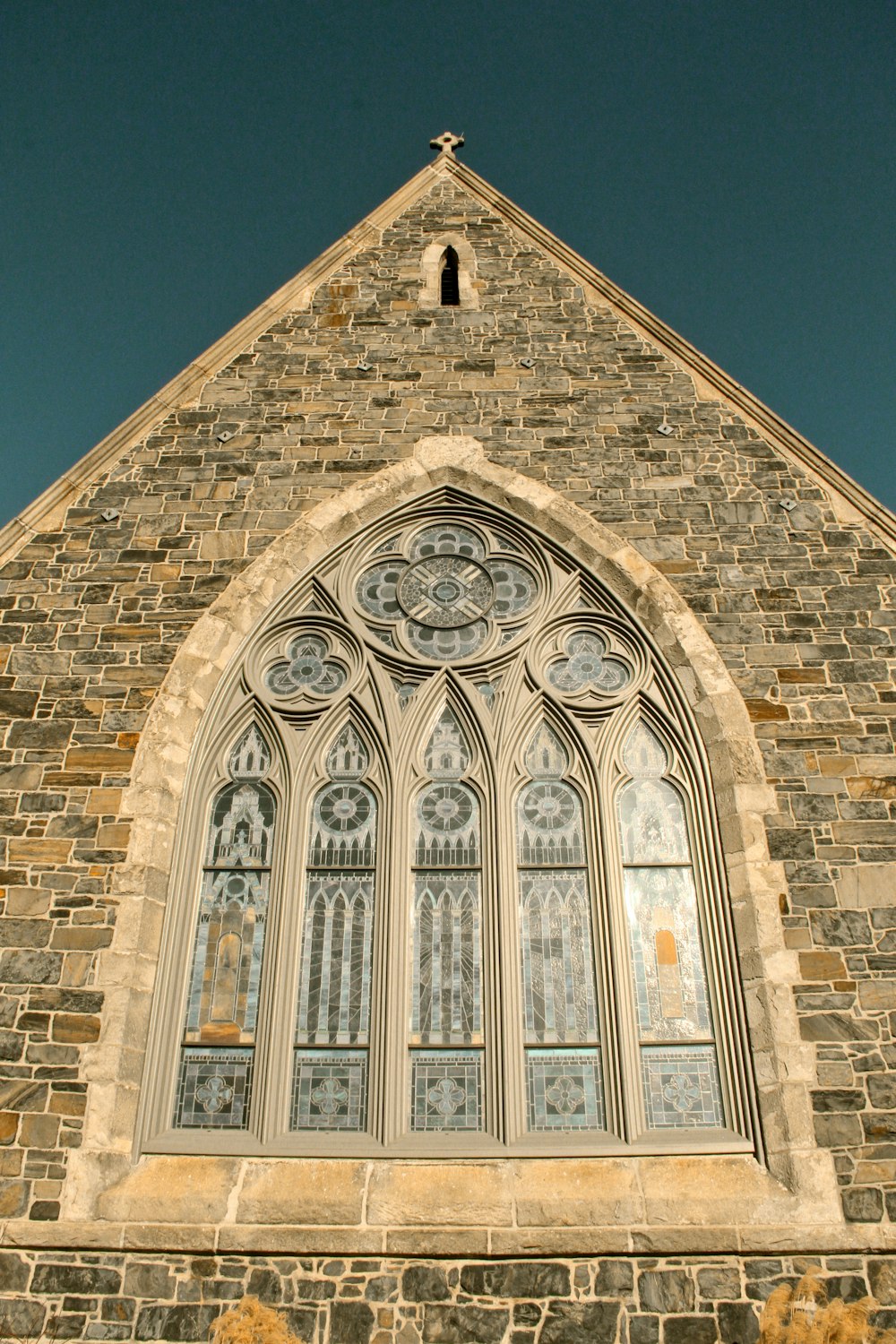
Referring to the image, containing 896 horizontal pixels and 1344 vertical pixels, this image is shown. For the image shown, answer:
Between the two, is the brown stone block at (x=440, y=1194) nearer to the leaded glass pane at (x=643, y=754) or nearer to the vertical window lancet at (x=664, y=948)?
the vertical window lancet at (x=664, y=948)

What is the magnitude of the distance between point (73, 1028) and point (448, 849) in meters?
2.66

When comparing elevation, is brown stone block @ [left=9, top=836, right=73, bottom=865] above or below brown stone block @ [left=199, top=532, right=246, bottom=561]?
below

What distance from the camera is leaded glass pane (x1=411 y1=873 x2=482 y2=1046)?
23.3ft

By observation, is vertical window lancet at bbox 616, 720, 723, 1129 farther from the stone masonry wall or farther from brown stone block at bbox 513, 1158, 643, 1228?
the stone masonry wall

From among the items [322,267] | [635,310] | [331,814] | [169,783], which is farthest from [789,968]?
[322,267]

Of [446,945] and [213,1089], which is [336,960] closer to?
[446,945]

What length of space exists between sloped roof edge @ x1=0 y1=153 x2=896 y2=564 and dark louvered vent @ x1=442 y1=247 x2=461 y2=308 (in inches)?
29.3

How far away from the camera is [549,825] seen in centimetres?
782

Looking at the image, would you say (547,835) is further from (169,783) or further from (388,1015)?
(169,783)

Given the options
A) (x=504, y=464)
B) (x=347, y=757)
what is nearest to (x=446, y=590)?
(x=504, y=464)

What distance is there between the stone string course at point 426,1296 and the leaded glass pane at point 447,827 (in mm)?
2523

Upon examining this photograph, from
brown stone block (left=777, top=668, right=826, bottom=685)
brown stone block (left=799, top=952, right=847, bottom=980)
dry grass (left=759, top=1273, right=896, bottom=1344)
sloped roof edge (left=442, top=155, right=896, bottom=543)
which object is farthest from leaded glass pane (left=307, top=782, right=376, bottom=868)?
sloped roof edge (left=442, top=155, right=896, bottom=543)

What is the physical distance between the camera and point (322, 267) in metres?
10.8

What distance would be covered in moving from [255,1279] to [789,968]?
3.61m
